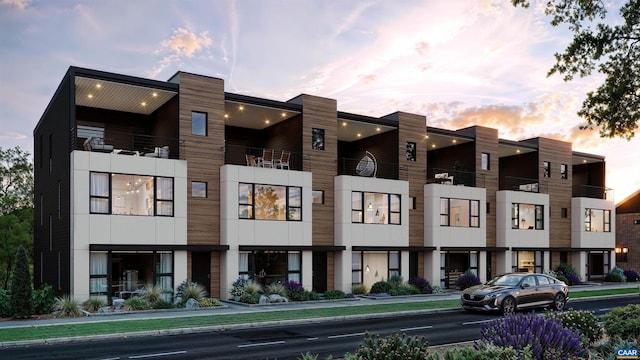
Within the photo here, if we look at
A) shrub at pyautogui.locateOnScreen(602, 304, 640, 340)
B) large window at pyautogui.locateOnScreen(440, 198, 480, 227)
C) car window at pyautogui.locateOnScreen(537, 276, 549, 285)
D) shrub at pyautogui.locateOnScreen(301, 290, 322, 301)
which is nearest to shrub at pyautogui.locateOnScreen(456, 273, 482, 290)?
large window at pyautogui.locateOnScreen(440, 198, 480, 227)

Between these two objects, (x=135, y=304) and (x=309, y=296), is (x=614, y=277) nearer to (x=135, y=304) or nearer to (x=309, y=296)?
(x=309, y=296)

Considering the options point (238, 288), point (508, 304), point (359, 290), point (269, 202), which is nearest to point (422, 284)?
point (359, 290)

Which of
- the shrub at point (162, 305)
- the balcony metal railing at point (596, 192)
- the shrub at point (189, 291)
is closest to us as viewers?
the shrub at point (162, 305)

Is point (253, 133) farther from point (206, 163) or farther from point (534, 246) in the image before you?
point (534, 246)

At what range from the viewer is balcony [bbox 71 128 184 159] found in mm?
23719

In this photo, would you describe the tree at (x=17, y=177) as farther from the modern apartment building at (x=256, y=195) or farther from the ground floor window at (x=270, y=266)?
the ground floor window at (x=270, y=266)

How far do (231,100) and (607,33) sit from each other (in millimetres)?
16562

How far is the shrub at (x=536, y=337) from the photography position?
Result: 30.8 feet

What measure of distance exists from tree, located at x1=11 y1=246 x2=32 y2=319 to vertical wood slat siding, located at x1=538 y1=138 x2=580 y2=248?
3383 centimetres

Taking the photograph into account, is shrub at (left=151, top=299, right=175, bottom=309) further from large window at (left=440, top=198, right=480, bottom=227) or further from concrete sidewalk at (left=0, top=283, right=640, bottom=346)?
large window at (left=440, top=198, right=480, bottom=227)

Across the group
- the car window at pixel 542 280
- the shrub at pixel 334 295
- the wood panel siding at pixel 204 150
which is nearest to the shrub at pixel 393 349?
the car window at pixel 542 280

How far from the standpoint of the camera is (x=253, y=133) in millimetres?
33094

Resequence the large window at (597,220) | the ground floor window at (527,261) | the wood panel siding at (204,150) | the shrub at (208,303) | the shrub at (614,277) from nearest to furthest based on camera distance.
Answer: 1. the shrub at (208,303)
2. the wood panel siding at (204,150)
3. the ground floor window at (527,261)
4. the shrub at (614,277)
5. the large window at (597,220)

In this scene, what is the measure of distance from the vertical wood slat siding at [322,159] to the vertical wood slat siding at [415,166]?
191 inches
